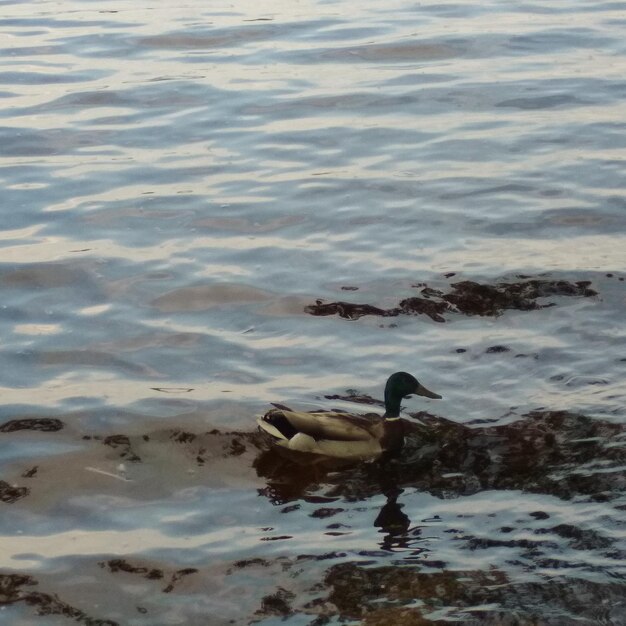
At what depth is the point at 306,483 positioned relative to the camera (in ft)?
27.5

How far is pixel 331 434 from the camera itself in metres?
8.55

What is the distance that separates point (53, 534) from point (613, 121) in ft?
30.5

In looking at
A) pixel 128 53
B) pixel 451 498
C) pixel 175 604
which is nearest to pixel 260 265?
pixel 451 498

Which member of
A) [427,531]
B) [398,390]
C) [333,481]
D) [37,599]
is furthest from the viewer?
[398,390]

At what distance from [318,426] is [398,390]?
661mm

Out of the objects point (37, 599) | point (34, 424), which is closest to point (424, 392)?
point (34, 424)

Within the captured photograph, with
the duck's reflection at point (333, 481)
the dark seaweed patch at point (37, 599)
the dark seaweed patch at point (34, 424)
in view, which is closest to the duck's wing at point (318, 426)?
the duck's reflection at point (333, 481)

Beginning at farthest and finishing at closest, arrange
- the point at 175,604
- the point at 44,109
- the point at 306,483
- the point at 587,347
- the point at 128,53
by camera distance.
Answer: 1. the point at 128,53
2. the point at 44,109
3. the point at 587,347
4. the point at 306,483
5. the point at 175,604

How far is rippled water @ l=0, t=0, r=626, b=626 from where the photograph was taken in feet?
23.7

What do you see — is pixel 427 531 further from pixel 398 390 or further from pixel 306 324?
pixel 306 324

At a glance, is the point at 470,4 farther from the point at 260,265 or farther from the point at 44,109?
the point at 260,265

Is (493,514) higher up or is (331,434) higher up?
(331,434)

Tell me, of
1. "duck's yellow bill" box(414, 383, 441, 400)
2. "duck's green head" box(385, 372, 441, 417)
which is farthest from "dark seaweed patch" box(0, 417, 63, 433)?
"duck's yellow bill" box(414, 383, 441, 400)

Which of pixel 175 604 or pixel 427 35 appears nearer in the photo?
pixel 175 604
